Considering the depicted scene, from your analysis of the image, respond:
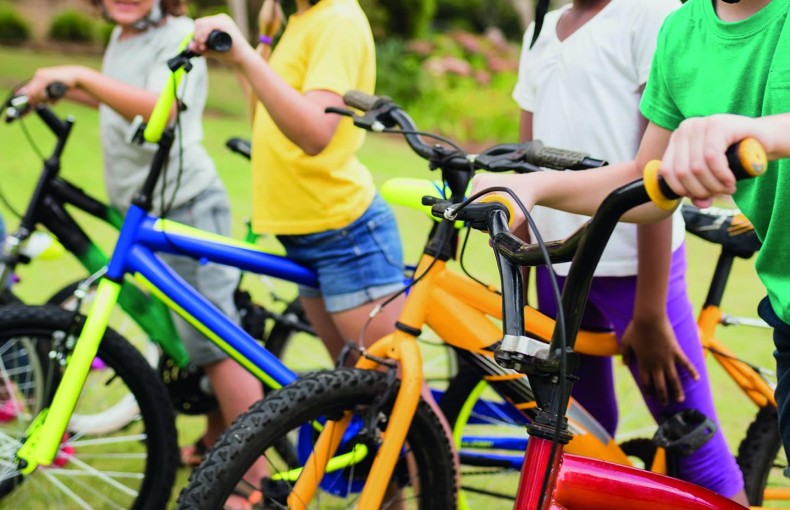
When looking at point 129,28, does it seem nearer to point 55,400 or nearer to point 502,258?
point 55,400

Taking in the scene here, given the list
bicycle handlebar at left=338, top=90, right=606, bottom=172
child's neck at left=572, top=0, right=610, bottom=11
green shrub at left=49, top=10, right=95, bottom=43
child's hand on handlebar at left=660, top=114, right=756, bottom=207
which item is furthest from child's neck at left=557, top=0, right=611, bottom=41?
green shrub at left=49, top=10, right=95, bottom=43

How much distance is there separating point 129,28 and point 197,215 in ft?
2.03

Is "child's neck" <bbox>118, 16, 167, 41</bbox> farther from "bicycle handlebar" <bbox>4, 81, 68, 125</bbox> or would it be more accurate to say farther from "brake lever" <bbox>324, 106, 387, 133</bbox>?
"brake lever" <bbox>324, 106, 387, 133</bbox>

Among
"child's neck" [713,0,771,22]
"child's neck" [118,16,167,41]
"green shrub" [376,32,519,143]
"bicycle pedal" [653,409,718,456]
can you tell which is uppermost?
"green shrub" [376,32,519,143]

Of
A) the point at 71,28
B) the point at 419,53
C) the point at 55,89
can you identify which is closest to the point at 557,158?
the point at 55,89

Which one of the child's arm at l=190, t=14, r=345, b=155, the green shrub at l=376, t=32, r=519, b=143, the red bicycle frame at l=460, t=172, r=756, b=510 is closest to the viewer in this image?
the red bicycle frame at l=460, t=172, r=756, b=510

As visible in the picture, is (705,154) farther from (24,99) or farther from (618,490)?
(24,99)

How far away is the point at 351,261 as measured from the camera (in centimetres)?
251

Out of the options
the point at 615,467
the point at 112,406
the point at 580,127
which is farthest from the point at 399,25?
the point at 615,467

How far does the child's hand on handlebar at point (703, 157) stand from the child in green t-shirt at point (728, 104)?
16cm

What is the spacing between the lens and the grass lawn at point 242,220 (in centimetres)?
405

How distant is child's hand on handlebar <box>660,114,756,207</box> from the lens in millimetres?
967

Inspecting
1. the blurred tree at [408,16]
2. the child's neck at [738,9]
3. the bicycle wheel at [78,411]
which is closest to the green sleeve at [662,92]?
the child's neck at [738,9]

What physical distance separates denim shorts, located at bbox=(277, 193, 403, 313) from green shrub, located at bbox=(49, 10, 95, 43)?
13866 millimetres
